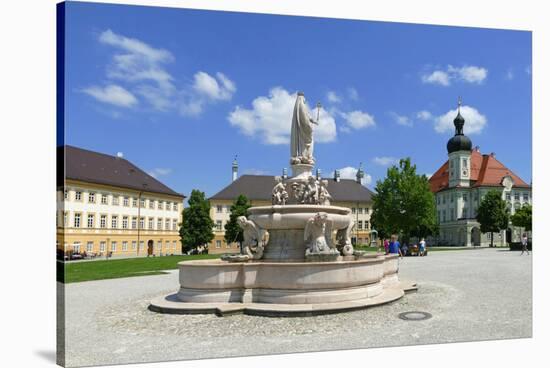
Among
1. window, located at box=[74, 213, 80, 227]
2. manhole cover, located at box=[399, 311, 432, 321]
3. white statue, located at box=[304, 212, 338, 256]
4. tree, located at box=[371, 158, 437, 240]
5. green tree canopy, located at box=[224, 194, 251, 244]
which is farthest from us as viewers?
green tree canopy, located at box=[224, 194, 251, 244]

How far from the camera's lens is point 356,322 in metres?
8.75

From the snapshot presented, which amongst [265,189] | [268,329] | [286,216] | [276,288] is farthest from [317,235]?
[265,189]

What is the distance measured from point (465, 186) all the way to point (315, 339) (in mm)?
49425

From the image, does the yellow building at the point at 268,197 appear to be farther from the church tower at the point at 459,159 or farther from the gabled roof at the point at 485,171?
the gabled roof at the point at 485,171

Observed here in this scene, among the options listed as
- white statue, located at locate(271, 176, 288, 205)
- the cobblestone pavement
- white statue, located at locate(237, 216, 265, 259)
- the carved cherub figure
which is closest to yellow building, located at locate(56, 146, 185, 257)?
the cobblestone pavement

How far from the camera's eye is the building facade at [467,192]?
150ft

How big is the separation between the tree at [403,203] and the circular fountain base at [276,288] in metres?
36.3

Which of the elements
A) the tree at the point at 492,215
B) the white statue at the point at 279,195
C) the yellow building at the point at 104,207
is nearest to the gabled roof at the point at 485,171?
the tree at the point at 492,215

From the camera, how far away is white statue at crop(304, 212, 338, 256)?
10844 mm

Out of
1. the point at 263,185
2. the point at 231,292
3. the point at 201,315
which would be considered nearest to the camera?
the point at 201,315

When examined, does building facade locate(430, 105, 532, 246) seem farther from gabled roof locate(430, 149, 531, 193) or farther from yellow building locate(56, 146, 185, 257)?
yellow building locate(56, 146, 185, 257)

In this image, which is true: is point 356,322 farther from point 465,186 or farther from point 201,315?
point 465,186

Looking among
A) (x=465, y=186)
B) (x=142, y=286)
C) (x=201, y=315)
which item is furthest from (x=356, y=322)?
(x=465, y=186)

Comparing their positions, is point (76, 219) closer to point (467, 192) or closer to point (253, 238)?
point (253, 238)
